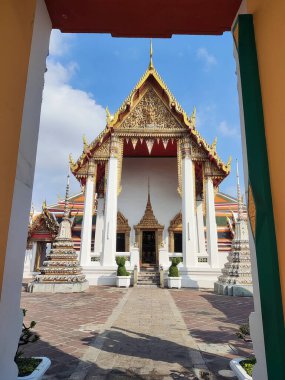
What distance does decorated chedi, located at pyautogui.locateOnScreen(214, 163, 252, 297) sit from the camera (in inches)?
355

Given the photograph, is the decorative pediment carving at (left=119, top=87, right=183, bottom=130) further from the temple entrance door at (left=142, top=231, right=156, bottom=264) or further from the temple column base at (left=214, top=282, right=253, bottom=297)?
the temple column base at (left=214, top=282, right=253, bottom=297)

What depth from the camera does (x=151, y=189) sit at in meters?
15.2

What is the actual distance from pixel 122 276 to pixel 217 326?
626 centimetres

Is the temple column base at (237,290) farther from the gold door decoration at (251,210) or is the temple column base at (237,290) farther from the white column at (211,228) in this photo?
the gold door decoration at (251,210)

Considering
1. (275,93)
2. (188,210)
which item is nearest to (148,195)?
(188,210)

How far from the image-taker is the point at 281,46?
1.62m

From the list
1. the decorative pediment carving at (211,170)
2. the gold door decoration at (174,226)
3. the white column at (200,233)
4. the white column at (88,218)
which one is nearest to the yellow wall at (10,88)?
the white column at (88,218)

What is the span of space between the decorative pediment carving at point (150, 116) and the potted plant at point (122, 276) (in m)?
5.84

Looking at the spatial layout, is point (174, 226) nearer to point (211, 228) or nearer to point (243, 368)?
point (211, 228)

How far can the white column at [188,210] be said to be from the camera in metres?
11.3

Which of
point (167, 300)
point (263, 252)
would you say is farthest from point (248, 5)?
point (167, 300)

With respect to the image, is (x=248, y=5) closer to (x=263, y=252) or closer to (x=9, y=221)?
(x=263, y=252)

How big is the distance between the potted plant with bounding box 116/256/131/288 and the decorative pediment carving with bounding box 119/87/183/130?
230 inches

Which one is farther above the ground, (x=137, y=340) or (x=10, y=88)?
(x=10, y=88)
